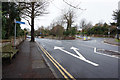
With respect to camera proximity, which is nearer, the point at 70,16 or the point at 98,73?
the point at 98,73

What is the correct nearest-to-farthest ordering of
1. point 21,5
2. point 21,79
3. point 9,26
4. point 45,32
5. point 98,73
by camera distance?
point 21,79 → point 98,73 → point 9,26 → point 21,5 → point 45,32

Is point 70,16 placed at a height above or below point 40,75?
above

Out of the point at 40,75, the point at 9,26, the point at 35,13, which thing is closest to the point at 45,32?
the point at 35,13

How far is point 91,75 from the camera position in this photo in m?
5.11

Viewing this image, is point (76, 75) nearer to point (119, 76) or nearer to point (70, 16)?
point (119, 76)

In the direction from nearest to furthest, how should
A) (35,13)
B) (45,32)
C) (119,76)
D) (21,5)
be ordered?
(119,76), (21,5), (35,13), (45,32)

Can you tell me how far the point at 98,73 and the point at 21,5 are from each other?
59.1ft

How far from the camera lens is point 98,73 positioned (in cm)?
536

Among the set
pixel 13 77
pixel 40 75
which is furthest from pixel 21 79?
pixel 40 75

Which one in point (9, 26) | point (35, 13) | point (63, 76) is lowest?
point (63, 76)

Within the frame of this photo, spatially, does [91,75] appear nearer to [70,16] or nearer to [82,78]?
[82,78]

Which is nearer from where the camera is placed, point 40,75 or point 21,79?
point 21,79

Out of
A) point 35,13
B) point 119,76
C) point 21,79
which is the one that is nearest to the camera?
point 21,79

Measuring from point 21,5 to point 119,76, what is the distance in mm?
18688
